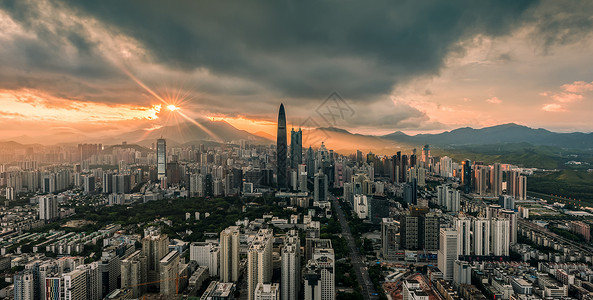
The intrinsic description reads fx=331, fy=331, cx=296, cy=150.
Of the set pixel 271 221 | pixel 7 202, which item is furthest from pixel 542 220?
pixel 7 202

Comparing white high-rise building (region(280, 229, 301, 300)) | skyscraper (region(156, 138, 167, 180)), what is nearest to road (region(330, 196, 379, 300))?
white high-rise building (region(280, 229, 301, 300))

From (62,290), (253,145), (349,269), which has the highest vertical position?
(253,145)

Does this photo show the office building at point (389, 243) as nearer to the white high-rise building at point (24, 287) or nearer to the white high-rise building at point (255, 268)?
the white high-rise building at point (255, 268)

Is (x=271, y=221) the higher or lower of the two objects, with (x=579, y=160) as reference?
lower

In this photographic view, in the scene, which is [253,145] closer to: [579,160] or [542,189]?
[542,189]

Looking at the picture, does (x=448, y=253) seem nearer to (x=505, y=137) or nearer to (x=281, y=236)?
(x=281, y=236)
